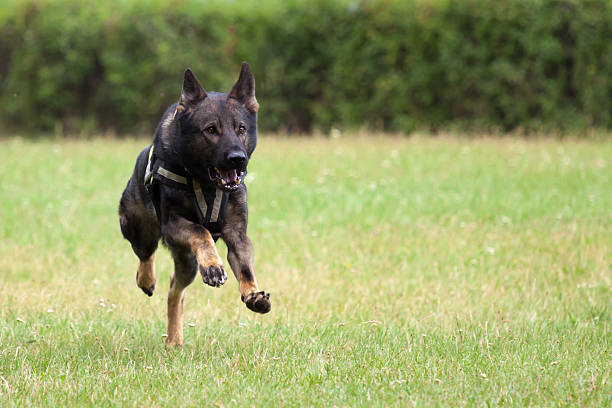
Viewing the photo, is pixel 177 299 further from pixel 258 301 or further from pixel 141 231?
pixel 258 301

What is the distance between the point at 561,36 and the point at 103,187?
397 inches

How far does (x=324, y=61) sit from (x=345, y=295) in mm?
11967

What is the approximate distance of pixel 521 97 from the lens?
16109mm

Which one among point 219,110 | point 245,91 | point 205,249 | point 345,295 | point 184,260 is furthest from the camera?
point 345,295

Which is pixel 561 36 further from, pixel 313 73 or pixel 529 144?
pixel 313 73

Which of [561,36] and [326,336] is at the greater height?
[561,36]

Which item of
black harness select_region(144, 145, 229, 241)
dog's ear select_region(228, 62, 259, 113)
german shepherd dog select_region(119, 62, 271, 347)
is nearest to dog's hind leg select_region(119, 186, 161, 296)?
german shepherd dog select_region(119, 62, 271, 347)

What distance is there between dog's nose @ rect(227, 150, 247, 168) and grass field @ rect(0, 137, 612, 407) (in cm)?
127

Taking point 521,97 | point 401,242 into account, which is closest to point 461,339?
point 401,242

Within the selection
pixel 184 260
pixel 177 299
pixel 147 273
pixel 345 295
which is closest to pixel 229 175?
pixel 184 260

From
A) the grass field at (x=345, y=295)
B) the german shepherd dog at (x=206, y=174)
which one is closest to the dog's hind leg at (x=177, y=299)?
the grass field at (x=345, y=295)

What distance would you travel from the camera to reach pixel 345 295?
6750mm

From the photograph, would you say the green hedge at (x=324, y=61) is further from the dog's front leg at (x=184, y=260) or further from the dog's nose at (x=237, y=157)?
the dog's nose at (x=237, y=157)

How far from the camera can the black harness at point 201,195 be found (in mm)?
4543
